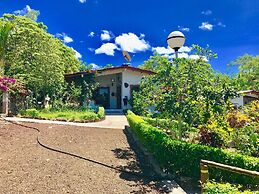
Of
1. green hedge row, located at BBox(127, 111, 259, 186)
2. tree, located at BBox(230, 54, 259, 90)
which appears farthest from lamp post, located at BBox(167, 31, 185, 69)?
tree, located at BBox(230, 54, 259, 90)

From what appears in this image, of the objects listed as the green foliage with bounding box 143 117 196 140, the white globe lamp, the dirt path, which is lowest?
the dirt path

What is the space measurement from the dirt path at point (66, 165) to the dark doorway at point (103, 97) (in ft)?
43.8

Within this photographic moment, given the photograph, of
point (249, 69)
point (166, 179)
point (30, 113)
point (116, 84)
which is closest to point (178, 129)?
point (166, 179)

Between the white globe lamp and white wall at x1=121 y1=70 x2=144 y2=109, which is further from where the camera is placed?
white wall at x1=121 y1=70 x2=144 y2=109

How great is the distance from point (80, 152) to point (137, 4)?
13.0 m

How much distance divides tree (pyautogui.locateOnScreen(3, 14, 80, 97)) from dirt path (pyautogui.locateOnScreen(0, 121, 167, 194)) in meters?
8.79

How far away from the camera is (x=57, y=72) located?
1959 centimetres

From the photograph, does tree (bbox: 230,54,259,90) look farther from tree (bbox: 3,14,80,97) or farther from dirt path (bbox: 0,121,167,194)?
dirt path (bbox: 0,121,167,194)

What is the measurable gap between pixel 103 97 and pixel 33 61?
710cm

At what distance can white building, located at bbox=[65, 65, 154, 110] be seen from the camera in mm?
22234

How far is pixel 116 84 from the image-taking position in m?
23.6

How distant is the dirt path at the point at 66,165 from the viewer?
5.54 metres

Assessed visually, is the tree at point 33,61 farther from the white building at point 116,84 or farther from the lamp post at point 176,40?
the lamp post at point 176,40

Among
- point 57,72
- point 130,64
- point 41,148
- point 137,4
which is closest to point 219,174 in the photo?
point 41,148
